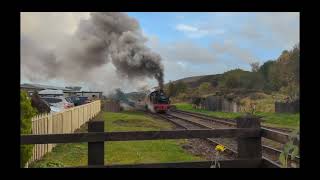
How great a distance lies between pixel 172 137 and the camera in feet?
15.6

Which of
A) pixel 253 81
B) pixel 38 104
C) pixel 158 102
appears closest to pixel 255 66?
pixel 253 81

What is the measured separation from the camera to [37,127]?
10328 mm

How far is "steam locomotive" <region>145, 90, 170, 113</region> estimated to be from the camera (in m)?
42.6

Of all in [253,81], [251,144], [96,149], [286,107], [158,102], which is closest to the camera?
[96,149]

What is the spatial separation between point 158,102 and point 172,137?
1509 inches

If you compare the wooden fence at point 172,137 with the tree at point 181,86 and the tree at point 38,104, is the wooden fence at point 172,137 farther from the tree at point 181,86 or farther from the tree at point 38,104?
the tree at point 181,86

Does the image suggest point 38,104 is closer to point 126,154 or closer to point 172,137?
point 126,154

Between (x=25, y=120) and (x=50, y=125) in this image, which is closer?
(x=25, y=120)

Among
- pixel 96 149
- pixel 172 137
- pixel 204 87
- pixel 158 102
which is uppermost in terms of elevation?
pixel 204 87
